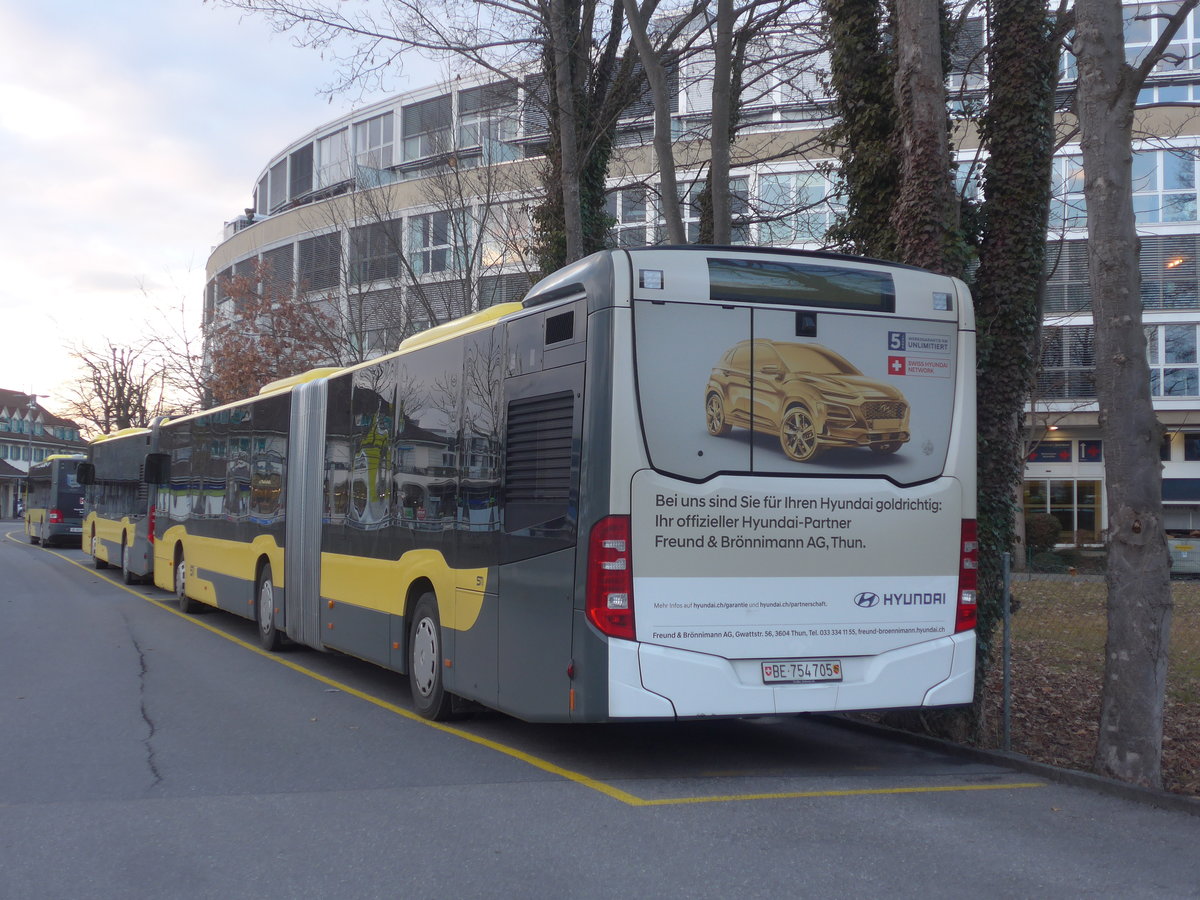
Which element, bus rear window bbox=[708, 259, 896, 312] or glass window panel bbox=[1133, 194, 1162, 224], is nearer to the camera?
bus rear window bbox=[708, 259, 896, 312]

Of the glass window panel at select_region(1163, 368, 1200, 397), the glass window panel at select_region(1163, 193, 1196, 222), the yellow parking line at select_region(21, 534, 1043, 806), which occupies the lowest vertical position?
the yellow parking line at select_region(21, 534, 1043, 806)

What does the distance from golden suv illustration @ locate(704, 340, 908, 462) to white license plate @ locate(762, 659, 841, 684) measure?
1.24 metres

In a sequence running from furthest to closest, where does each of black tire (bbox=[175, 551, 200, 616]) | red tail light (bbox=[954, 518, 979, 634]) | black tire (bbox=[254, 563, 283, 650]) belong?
black tire (bbox=[175, 551, 200, 616])
black tire (bbox=[254, 563, 283, 650])
red tail light (bbox=[954, 518, 979, 634])

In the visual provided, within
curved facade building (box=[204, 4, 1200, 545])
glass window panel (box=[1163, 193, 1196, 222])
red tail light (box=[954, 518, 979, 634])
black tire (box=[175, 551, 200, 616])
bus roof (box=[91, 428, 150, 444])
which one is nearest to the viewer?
red tail light (box=[954, 518, 979, 634])

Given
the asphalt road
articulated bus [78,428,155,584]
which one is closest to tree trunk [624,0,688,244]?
the asphalt road

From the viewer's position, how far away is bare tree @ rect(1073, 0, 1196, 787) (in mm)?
7449

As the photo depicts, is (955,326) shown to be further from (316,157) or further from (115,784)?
(316,157)

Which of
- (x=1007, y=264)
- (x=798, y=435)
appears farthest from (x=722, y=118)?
(x=798, y=435)

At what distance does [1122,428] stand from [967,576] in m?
1.34

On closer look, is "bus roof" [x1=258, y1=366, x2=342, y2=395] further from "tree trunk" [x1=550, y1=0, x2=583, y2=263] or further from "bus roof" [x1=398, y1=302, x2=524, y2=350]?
"tree trunk" [x1=550, y1=0, x2=583, y2=263]

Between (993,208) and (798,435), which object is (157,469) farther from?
(798,435)

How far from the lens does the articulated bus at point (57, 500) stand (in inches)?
1614

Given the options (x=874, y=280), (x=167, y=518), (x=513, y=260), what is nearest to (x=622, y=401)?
(x=874, y=280)

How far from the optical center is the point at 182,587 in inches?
743
